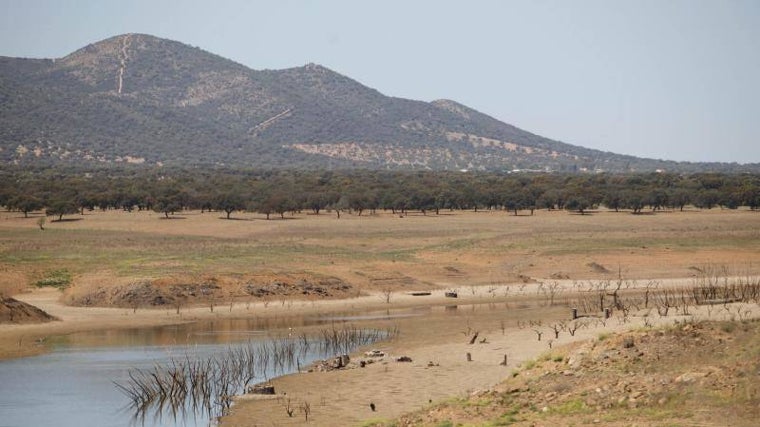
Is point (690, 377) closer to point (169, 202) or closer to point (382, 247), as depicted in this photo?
point (382, 247)

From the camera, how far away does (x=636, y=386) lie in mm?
20125

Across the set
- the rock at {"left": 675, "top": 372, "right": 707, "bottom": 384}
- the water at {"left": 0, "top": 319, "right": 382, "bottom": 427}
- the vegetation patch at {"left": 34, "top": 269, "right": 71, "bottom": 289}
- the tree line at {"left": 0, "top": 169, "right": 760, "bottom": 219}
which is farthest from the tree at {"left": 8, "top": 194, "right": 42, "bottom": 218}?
the rock at {"left": 675, "top": 372, "right": 707, "bottom": 384}

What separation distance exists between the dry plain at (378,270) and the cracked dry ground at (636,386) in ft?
7.87

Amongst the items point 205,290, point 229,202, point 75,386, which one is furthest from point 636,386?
point 229,202

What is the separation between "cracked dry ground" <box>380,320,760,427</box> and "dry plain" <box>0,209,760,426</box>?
2.40 meters

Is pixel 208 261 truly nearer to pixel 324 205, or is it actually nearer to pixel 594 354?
pixel 594 354

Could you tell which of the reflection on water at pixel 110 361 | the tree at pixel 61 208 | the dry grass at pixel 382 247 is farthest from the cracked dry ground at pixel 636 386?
the tree at pixel 61 208

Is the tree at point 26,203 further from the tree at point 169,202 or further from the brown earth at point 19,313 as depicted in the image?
the brown earth at point 19,313

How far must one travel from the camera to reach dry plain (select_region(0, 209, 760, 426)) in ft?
91.2

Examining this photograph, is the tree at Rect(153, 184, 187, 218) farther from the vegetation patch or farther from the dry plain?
the vegetation patch

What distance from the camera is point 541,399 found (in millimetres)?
20750

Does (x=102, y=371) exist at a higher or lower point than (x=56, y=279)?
lower

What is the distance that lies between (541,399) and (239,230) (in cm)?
6433

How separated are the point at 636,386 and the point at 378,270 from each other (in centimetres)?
3569
